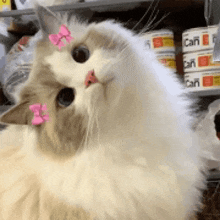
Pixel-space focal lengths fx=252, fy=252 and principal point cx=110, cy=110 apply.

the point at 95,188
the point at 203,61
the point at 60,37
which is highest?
the point at 60,37

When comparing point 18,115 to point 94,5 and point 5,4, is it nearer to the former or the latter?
point 94,5

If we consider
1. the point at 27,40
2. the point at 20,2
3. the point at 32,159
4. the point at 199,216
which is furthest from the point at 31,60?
the point at 199,216

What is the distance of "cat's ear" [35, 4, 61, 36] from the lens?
1.55 feet

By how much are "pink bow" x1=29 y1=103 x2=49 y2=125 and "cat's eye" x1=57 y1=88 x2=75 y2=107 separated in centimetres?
3

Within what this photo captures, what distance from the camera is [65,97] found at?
0.44 meters

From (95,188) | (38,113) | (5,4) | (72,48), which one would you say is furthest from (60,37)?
(5,4)

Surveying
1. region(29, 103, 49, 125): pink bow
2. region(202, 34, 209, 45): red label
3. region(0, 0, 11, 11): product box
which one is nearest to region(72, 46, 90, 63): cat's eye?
region(29, 103, 49, 125): pink bow

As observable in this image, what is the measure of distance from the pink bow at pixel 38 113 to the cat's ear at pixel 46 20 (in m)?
0.14

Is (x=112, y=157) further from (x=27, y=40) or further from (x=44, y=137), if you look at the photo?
(x=27, y=40)

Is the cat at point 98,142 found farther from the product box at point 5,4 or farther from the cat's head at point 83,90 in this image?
the product box at point 5,4

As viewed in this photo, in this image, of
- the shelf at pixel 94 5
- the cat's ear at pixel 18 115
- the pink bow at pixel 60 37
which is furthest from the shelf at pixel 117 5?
the cat's ear at pixel 18 115

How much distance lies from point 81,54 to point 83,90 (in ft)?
0.24

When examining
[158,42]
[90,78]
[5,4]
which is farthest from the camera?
[5,4]

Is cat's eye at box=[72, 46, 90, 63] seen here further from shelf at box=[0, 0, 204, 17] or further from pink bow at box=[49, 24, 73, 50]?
shelf at box=[0, 0, 204, 17]
